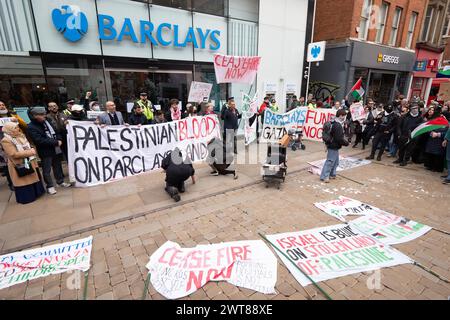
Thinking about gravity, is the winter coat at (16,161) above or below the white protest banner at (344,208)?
above

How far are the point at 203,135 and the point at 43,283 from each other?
5110 millimetres

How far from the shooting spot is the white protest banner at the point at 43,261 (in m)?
3.16

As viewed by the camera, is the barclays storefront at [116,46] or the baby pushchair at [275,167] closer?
the baby pushchair at [275,167]

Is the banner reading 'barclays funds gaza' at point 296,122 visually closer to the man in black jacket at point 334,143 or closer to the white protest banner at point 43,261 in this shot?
the man in black jacket at point 334,143

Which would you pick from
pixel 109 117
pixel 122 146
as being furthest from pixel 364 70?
pixel 122 146

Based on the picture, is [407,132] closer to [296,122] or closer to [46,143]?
[296,122]

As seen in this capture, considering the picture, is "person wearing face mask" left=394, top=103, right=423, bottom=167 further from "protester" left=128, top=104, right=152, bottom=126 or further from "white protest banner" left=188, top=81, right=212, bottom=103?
"protester" left=128, top=104, right=152, bottom=126

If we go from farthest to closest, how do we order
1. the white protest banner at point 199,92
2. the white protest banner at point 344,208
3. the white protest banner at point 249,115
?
the white protest banner at point 199,92 → the white protest banner at point 249,115 → the white protest banner at point 344,208

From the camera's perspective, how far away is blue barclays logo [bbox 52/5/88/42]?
729cm

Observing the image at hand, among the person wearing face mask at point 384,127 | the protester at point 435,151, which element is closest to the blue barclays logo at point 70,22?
the person wearing face mask at point 384,127

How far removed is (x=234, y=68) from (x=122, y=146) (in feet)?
14.2

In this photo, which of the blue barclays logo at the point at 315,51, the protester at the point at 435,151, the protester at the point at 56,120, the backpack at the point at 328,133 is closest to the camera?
the protester at the point at 56,120

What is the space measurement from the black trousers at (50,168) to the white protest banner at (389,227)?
6583 millimetres
